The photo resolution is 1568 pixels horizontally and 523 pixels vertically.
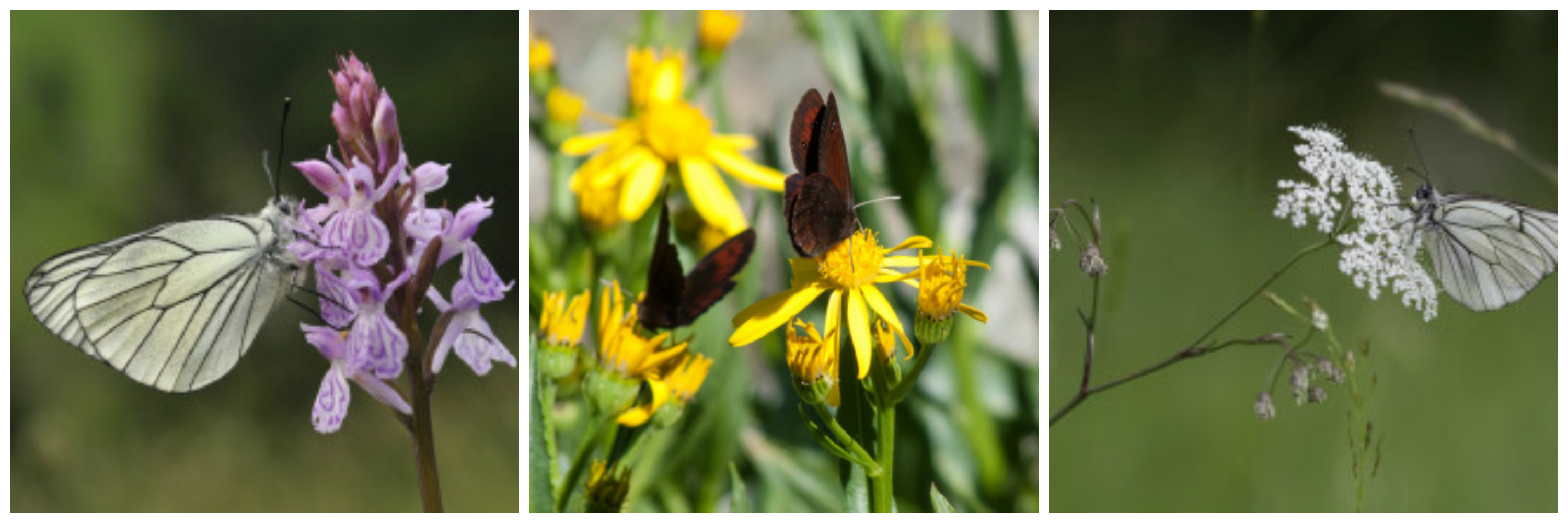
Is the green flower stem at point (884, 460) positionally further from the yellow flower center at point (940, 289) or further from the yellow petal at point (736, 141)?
the yellow petal at point (736, 141)

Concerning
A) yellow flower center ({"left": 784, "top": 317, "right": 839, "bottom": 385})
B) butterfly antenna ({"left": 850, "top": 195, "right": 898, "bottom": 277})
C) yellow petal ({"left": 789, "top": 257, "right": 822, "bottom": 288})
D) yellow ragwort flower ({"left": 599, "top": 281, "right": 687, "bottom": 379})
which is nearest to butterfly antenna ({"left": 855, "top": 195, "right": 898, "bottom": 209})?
butterfly antenna ({"left": 850, "top": 195, "right": 898, "bottom": 277})

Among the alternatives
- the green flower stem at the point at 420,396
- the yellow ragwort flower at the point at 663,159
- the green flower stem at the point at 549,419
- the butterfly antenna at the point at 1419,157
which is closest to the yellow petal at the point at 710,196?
the yellow ragwort flower at the point at 663,159

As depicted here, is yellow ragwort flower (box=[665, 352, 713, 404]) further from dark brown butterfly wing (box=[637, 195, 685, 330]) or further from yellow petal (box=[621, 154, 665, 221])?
yellow petal (box=[621, 154, 665, 221])

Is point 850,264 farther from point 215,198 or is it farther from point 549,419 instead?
point 215,198

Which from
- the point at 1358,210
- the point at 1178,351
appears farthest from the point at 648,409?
the point at 1358,210

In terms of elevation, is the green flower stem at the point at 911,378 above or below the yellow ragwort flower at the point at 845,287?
below

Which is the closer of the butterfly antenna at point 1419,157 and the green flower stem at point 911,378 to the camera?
the green flower stem at point 911,378

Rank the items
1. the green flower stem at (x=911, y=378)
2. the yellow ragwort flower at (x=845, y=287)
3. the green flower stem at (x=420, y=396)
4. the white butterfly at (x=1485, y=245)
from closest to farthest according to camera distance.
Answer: the green flower stem at (x=420, y=396), the green flower stem at (x=911, y=378), the yellow ragwort flower at (x=845, y=287), the white butterfly at (x=1485, y=245)
